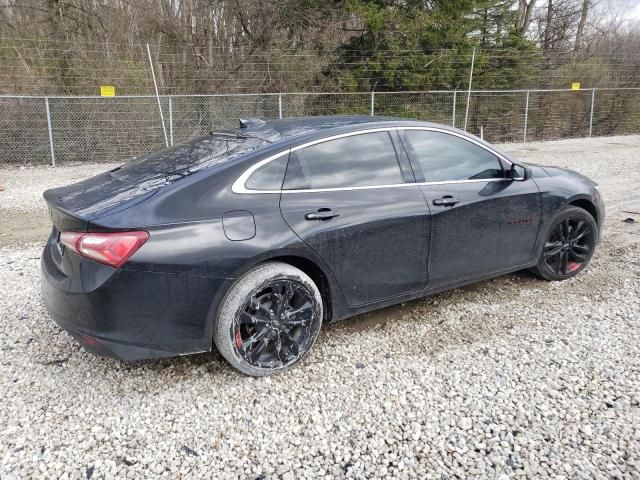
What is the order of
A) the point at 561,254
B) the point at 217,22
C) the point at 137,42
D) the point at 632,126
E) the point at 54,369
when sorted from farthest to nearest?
the point at 632,126, the point at 217,22, the point at 137,42, the point at 561,254, the point at 54,369

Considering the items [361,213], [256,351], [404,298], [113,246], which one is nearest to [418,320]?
[404,298]

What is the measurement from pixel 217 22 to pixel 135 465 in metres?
14.8

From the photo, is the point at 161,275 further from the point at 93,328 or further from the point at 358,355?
the point at 358,355

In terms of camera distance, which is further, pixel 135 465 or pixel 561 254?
pixel 561 254

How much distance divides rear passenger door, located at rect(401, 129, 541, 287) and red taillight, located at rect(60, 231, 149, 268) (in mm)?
1969

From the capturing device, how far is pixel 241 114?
13.3m

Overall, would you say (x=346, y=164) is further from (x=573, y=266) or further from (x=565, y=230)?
(x=573, y=266)

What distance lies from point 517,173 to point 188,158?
8.36 ft

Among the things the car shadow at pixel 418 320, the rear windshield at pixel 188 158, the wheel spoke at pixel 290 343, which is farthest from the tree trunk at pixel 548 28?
the wheel spoke at pixel 290 343

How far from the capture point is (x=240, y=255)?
9.12 feet

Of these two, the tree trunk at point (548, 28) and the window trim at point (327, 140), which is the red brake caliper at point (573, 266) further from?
the tree trunk at point (548, 28)

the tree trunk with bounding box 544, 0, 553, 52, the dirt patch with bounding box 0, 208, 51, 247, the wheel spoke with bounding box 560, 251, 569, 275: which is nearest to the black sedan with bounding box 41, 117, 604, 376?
the wheel spoke with bounding box 560, 251, 569, 275

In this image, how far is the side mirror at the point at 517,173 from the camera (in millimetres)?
3943

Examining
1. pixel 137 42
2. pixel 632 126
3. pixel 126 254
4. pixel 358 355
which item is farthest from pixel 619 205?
pixel 632 126
